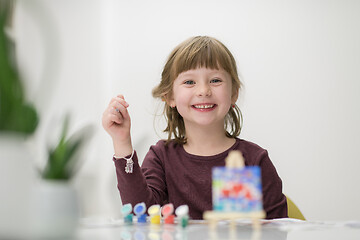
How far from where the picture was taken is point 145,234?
0.72 meters

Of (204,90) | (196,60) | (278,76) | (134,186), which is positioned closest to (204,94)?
(204,90)

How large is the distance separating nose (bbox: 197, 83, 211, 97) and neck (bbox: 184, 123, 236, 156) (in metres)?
0.19

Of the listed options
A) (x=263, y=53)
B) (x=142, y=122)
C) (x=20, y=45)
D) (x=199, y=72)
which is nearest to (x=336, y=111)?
(x=263, y=53)

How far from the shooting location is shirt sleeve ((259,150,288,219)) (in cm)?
140

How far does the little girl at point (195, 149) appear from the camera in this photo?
1341mm

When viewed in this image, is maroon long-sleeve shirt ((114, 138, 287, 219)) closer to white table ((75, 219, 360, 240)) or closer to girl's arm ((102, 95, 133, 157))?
girl's arm ((102, 95, 133, 157))

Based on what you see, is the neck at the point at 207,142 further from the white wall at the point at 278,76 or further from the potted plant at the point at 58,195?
the potted plant at the point at 58,195

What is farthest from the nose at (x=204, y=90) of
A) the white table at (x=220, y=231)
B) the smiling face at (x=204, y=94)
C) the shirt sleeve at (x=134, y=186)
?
the white table at (x=220, y=231)

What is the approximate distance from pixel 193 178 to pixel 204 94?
0.96 ft

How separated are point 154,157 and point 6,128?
1.17m

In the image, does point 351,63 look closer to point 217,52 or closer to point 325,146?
point 325,146

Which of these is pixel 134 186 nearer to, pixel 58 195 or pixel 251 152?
pixel 251 152

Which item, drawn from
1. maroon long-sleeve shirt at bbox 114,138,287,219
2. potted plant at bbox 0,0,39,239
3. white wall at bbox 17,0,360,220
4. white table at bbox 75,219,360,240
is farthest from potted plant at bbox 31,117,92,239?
white wall at bbox 17,0,360,220

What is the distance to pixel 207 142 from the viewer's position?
1560mm
